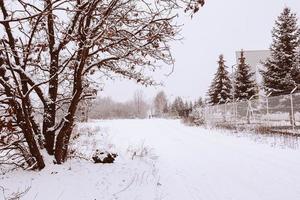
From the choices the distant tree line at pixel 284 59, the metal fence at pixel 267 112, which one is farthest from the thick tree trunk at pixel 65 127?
the distant tree line at pixel 284 59

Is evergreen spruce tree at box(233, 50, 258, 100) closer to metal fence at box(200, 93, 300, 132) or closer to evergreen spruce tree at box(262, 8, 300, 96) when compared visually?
metal fence at box(200, 93, 300, 132)

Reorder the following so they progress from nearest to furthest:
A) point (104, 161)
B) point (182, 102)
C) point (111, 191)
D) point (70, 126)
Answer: point (111, 191) → point (70, 126) → point (104, 161) → point (182, 102)

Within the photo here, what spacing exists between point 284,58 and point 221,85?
15162mm

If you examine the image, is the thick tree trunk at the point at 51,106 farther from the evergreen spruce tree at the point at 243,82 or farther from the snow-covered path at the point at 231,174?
the evergreen spruce tree at the point at 243,82

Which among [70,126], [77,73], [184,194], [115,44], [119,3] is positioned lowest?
[184,194]

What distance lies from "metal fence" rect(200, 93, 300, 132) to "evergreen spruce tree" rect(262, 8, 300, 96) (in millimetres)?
3172

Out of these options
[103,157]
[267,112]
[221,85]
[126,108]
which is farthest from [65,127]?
[126,108]

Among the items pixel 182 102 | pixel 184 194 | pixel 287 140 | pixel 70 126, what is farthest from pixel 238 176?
pixel 182 102

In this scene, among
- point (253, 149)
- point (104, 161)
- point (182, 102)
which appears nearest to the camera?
point (104, 161)

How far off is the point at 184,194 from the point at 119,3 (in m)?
4.41

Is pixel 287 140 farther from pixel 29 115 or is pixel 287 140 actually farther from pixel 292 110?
pixel 29 115

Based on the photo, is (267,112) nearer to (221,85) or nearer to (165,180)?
(165,180)

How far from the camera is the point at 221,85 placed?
135ft

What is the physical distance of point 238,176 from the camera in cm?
840
